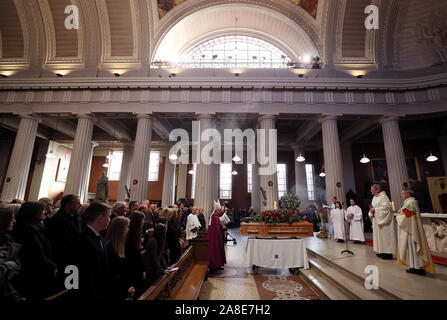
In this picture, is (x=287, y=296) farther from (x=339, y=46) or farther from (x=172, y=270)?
(x=339, y=46)

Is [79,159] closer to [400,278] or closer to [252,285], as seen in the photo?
[252,285]

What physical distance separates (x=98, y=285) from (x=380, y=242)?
5.66 meters

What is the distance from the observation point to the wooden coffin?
489cm

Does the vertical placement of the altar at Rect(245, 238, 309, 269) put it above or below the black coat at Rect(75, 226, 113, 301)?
below

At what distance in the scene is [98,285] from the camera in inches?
58.8

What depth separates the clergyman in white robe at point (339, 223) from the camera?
23.6 feet

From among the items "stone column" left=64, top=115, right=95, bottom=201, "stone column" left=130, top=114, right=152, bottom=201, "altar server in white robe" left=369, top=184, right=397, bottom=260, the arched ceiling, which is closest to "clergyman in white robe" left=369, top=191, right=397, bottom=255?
"altar server in white robe" left=369, top=184, right=397, bottom=260

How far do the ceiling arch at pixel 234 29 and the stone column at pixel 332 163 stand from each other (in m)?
4.98

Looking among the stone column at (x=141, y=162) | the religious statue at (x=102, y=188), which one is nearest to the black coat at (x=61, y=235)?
the stone column at (x=141, y=162)

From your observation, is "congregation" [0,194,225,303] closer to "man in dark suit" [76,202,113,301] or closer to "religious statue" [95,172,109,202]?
"man in dark suit" [76,202,113,301]

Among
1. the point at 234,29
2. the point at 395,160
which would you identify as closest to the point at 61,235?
the point at 395,160

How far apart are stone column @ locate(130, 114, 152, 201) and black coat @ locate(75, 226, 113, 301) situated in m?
8.02

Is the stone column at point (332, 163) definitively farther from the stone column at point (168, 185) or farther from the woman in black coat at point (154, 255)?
the stone column at point (168, 185)
